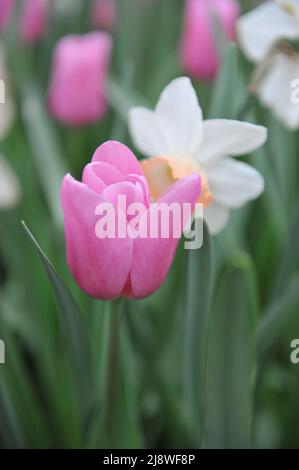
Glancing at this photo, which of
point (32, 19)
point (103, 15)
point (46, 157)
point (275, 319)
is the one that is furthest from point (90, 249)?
point (103, 15)

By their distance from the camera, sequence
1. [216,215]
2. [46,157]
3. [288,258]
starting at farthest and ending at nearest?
[46,157] < [288,258] < [216,215]

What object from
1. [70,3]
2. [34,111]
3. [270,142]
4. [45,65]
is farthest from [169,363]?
[70,3]

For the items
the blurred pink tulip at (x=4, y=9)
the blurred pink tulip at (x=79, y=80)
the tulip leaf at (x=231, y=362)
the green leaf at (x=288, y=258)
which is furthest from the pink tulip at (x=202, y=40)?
the tulip leaf at (x=231, y=362)

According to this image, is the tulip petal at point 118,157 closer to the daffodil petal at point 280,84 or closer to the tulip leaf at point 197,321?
the tulip leaf at point 197,321

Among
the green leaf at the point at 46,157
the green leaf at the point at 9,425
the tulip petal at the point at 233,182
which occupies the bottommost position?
the green leaf at the point at 9,425

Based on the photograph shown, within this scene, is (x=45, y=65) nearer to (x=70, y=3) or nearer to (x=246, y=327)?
(x=70, y=3)

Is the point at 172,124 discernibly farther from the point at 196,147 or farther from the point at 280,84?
the point at 280,84
